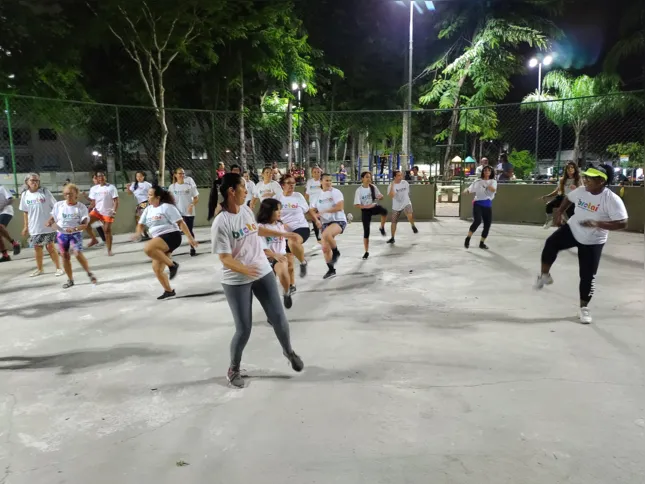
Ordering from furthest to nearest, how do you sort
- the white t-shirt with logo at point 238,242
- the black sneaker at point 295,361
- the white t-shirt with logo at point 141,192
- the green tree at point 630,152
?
the green tree at point 630,152 < the white t-shirt with logo at point 141,192 < the black sneaker at point 295,361 < the white t-shirt with logo at point 238,242

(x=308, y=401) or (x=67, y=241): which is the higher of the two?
(x=67, y=241)

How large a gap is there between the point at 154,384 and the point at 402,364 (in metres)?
2.13

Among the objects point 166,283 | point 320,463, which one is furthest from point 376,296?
point 320,463

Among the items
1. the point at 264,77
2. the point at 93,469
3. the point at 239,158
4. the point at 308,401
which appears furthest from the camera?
the point at 264,77

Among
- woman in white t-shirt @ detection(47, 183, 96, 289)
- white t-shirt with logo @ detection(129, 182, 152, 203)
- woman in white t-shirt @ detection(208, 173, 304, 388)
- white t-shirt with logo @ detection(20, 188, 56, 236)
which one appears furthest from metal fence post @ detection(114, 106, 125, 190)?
woman in white t-shirt @ detection(208, 173, 304, 388)

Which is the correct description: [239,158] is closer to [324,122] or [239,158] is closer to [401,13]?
[324,122]

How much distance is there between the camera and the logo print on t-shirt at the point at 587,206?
17.7 feet

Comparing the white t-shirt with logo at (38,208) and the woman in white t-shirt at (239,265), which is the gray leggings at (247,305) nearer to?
the woman in white t-shirt at (239,265)

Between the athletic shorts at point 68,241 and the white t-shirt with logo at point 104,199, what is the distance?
274cm

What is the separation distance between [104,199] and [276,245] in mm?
5441

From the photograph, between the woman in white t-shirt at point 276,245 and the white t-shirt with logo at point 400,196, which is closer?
the woman in white t-shirt at point 276,245

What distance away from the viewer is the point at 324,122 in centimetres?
1798

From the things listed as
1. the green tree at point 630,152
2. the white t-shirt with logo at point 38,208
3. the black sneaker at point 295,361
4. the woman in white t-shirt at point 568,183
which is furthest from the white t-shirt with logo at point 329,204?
the green tree at point 630,152

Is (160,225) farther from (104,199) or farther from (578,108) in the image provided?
(578,108)
